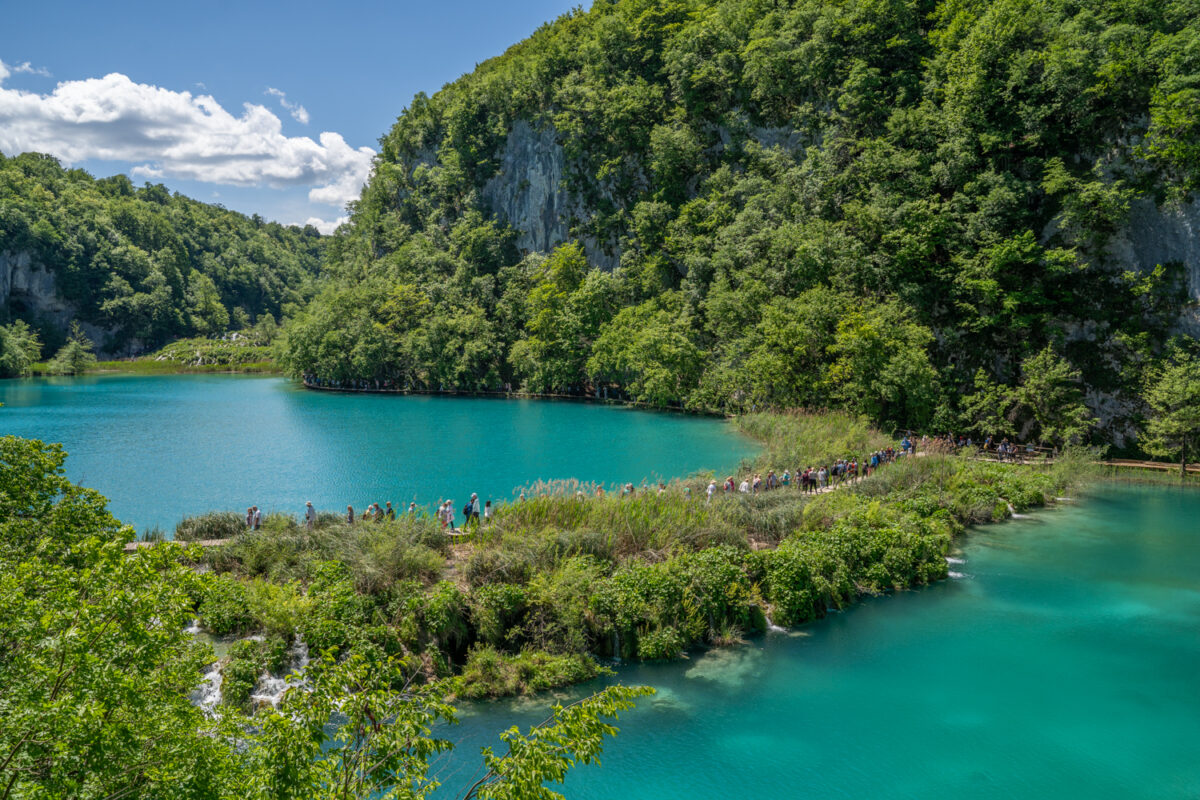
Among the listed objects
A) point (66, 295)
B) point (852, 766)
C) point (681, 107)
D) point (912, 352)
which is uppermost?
point (681, 107)

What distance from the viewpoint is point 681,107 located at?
67750 millimetres

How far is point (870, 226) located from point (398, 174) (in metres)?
72.9

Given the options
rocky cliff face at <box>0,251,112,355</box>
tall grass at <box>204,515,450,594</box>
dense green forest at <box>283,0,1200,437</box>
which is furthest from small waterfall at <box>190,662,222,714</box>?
rocky cliff face at <box>0,251,112,355</box>

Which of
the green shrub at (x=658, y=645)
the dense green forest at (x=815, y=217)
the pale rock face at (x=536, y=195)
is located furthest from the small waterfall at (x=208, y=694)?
the pale rock face at (x=536, y=195)

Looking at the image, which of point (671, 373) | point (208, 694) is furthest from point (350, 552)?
point (671, 373)

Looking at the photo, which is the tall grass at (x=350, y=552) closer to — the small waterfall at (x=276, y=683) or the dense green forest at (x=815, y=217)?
the small waterfall at (x=276, y=683)

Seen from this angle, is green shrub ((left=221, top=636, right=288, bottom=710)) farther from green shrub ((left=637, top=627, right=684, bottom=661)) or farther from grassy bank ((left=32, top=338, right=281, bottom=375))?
grassy bank ((left=32, top=338, right=281, bottom=375))

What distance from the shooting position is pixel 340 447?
1580 inches

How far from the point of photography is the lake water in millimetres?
28897

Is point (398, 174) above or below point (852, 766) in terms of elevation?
above

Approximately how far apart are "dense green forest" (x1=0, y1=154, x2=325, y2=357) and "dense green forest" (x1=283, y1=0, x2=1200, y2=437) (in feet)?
198

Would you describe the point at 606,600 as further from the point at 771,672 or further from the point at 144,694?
the point at 144,694

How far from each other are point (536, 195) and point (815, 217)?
38478 mm

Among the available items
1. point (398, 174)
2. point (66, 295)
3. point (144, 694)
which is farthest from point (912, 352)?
point (66, 295)
